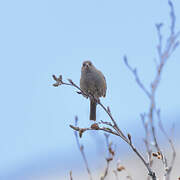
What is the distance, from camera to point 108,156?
4141mm

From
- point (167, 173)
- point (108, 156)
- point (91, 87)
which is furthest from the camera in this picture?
point (91, 87)

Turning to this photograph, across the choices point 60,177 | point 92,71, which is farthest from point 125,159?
point 92,71

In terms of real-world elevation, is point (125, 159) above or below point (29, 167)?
below

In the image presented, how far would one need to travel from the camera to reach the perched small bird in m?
8.28

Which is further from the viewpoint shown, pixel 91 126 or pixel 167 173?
pixel 91 126

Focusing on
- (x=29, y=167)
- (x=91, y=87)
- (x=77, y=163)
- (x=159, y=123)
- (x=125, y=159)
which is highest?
(x=29, y=167)

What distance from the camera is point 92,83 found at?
830cm

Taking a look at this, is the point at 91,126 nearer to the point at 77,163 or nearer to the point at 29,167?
the point at 77,163

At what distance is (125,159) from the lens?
153 ft

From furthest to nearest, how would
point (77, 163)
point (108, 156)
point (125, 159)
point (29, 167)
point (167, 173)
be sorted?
point (29, 167) → point (77, 163) → point (125, 159) → point (108, 156) → point (167, 173)

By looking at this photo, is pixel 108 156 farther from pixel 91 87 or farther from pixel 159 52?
pixel 91 87

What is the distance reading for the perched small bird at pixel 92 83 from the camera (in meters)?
8.28

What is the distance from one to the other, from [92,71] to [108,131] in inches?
169

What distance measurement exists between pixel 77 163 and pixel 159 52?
51269mm
